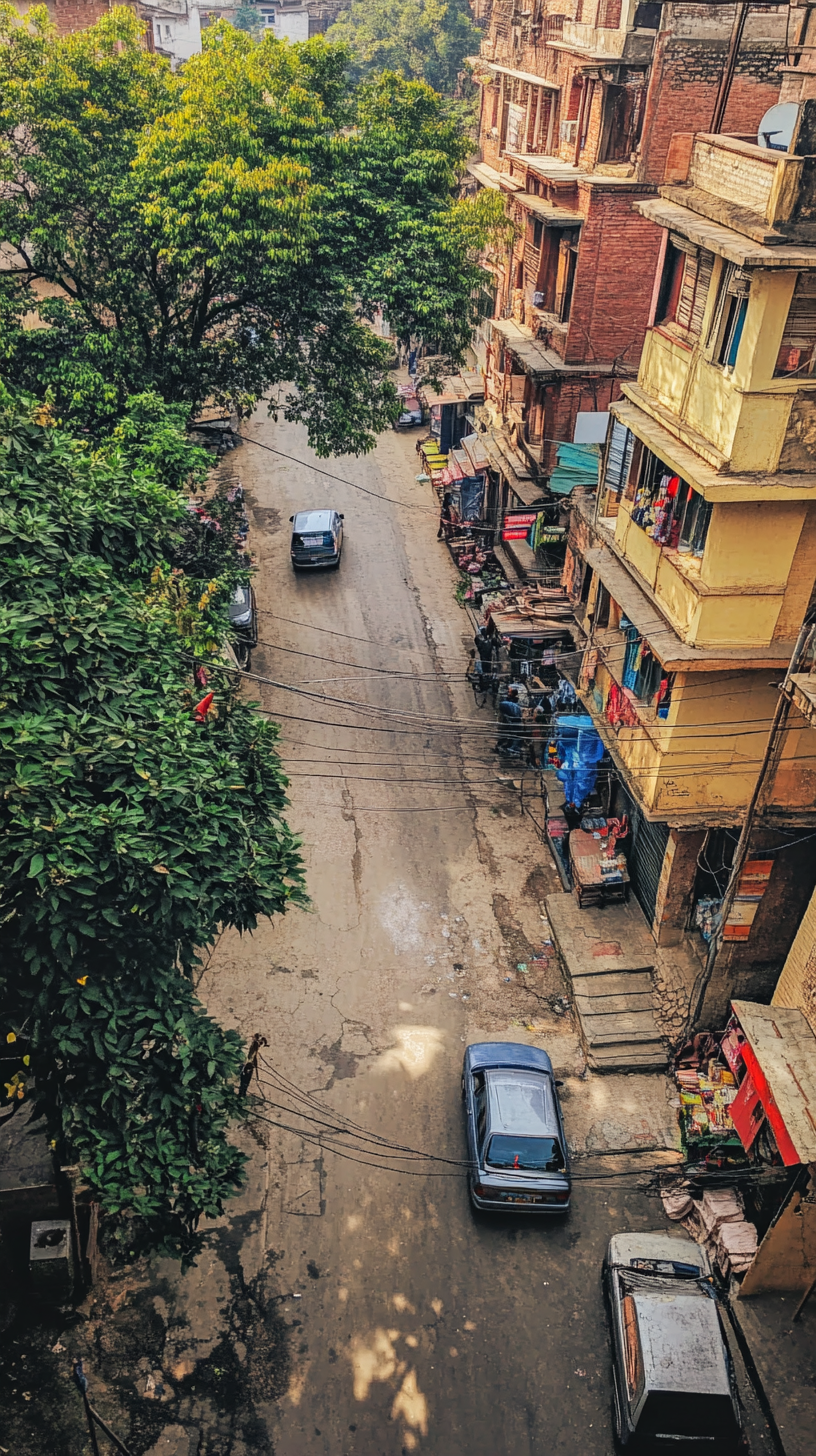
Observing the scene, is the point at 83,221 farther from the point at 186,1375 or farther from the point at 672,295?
the point at 186,1375

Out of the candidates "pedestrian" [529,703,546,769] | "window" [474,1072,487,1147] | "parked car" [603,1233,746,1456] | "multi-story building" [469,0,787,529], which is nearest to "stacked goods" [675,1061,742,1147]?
"parked car" [603,1233,746,1456]

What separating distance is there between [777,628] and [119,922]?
957cm

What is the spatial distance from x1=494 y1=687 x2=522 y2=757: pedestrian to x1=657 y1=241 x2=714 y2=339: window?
28.8 feet

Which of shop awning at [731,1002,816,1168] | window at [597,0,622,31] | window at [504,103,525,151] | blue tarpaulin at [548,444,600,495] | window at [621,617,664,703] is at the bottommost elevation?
shop awning at [731,1002,816,1168]

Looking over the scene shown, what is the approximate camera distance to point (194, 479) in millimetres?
17500

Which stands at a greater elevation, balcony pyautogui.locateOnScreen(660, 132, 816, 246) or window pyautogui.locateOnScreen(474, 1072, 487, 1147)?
balcony pyautogui.locateOnScreen(660, 132, 816, 246)

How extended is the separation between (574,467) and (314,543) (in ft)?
29.4

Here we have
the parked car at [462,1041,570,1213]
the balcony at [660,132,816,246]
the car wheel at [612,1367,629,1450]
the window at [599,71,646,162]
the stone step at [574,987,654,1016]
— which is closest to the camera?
the car wheel at [612,1367,629,1450]

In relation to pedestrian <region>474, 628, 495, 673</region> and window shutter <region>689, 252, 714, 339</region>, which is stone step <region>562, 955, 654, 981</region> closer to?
pedestrian <region>474, 628, 495, 673</region>

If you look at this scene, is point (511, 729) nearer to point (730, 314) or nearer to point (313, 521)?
point (313, 521)

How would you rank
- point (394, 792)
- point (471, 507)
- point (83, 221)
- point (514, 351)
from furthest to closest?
point (471, 507) < point (514, 351) < point (394, 792) < point (83, 221)

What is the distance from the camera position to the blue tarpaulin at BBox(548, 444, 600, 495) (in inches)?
835

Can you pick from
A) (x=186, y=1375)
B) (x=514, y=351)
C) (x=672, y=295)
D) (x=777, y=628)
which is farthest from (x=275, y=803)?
(x=514, y=351)

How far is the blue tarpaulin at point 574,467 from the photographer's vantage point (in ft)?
69.6
